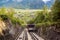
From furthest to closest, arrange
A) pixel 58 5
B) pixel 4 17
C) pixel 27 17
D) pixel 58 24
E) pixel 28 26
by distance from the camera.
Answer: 1. pixel 27 17
2. pixel 28 26
3. pixel 4 17
4. pixel 58 5
5. pixel 58 24

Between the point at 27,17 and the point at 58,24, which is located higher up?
the point at 58,24

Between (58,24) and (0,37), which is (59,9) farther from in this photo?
(0,37)

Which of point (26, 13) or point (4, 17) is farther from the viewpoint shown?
point (26, 13)

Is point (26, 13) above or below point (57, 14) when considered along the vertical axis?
below

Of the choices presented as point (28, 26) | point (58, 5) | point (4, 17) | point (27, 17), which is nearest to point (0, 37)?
point (58, 5)

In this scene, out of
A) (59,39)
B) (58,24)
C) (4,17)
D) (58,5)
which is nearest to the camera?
(59,39)

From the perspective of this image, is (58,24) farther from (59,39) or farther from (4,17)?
(4,17)

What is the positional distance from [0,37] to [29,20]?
350 feet

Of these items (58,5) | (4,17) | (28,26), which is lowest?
(28,26)

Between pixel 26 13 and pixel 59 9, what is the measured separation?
106671 mm

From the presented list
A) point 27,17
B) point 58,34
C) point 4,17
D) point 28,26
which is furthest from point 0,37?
point 27,17

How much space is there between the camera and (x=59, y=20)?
1133 inches

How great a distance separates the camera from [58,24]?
28.3 m

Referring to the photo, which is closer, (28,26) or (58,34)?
(58,34)
